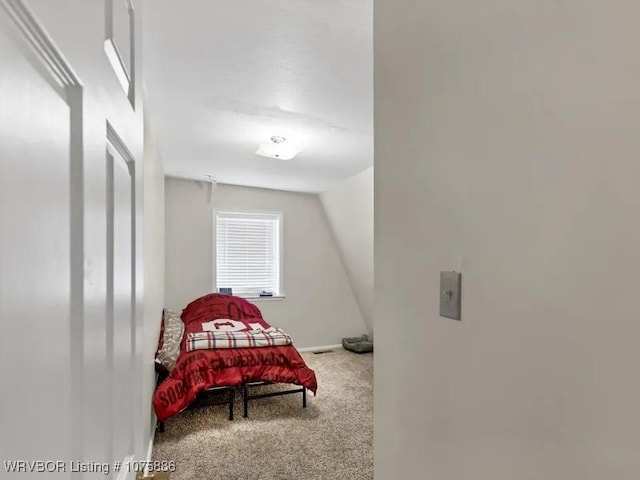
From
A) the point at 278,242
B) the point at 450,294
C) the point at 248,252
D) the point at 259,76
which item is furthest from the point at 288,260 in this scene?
the point at 450,294

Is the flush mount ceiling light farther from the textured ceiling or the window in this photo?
the window

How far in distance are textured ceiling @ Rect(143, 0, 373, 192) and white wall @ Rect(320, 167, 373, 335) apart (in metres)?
0.52

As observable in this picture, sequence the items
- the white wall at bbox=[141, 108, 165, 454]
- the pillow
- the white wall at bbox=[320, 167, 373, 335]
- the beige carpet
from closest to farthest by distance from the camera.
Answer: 1. the white wall at bbox=[141, 108, 165, 454]
2. the beige carpet
3. the pillow
4. the white wall at bbox=[320, 167, 373, 335]

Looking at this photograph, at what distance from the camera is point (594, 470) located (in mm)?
581

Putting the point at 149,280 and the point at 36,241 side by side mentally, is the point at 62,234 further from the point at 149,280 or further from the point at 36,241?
the point at 149,280

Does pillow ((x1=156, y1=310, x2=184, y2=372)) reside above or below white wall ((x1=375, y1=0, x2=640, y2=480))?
below

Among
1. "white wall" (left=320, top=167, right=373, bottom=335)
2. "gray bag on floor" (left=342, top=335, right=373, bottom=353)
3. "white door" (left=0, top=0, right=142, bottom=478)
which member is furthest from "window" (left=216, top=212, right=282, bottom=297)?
"white door" (left=0, top=0, right=142, bottom=478)

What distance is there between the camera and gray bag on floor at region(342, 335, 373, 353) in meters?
5.06

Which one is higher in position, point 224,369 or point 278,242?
point 278,242

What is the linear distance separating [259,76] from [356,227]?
2.69 metres

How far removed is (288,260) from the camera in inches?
205

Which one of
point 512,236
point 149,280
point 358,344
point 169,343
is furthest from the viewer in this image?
point 358,344

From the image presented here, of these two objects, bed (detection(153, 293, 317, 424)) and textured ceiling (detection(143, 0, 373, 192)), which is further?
bed (detection(153, 293, 317, 424))

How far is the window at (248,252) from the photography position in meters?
4.91
